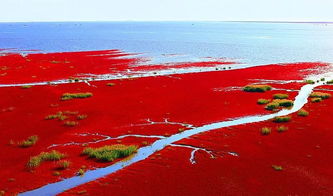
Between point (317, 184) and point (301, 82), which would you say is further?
point (301, 82)

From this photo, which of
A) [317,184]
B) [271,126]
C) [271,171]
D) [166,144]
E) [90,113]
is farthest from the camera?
[90,113]

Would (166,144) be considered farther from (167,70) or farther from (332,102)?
(167,70)

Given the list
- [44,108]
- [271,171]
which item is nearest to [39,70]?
[44,108]

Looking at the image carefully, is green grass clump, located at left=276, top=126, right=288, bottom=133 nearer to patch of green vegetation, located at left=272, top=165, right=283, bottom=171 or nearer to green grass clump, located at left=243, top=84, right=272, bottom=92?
patch of green vegetation, located at left=272, top=165, right=283, bottom=171

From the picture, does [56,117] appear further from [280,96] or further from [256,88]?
[256,88]

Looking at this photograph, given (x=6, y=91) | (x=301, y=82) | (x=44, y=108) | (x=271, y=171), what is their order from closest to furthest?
1. (x=271, y=171)
2. (x=44, y=108)
3. (x=6, y=91)
4. (x=301, y=82)

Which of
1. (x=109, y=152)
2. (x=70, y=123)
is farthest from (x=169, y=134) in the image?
(x=70, y=123)

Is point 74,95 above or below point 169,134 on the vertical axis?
above
